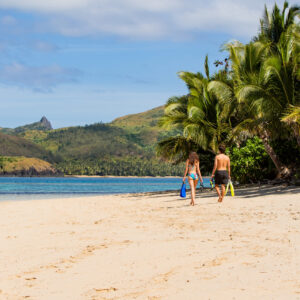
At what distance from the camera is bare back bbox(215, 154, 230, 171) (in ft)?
47.0

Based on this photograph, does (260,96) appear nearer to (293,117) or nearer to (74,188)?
(293,117)

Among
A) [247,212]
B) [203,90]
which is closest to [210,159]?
[203,90]

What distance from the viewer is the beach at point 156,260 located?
478 cm

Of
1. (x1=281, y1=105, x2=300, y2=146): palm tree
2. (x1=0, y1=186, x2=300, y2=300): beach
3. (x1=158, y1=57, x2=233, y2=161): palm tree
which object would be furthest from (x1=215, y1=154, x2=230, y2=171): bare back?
(x1=158, y1=57, x2=233, y2=161): palm tree

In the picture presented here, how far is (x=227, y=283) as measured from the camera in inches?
192

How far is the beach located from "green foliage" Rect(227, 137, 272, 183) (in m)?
12.5

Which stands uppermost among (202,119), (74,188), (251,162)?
(202,119)

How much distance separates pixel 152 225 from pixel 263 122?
424 inches

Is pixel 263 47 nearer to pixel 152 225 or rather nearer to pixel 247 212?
pixel 247 212

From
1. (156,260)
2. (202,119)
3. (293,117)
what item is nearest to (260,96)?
(293,117)

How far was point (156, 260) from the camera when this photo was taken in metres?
6.19

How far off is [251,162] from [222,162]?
8924 millimetres

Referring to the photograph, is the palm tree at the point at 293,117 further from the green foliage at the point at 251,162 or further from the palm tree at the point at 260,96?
the green foliage at the point at 251,162

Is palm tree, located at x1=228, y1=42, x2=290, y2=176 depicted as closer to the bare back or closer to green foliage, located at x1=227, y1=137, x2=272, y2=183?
green foliage, located at x1=227, y1=137, x2=272, y2=183
